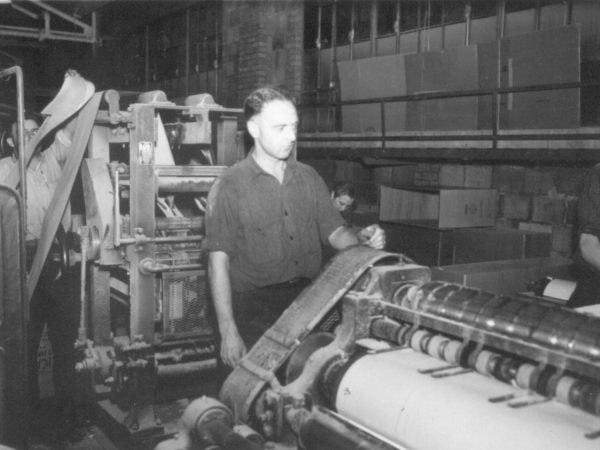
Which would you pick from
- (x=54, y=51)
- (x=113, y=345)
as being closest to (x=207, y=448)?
(x=113, y=345)

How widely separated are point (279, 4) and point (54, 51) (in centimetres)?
548

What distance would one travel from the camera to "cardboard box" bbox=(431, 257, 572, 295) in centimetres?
352

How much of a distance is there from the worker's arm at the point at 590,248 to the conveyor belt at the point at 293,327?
5.71 feet

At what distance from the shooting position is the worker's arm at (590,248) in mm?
3197

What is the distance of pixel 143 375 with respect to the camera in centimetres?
351

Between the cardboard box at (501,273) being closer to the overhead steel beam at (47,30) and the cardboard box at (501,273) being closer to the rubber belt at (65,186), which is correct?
the rubber belt at (65,186)

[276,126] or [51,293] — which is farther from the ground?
[276,126]

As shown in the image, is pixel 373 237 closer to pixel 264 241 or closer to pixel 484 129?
pixel 264 241

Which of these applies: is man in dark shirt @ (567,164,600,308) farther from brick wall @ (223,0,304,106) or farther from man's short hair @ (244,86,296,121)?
brick wall @ (223,0,304,106)

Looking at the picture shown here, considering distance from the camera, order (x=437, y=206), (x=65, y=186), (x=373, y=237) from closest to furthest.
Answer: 1. (x=373, y=237)
2. (x=65, y=186)
3. (x=437, y=206)

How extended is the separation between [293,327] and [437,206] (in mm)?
4896

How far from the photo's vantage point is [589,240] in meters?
3.24

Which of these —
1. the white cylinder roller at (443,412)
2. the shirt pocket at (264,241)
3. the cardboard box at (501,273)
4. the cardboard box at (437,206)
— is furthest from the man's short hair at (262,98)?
the cardboard box at (437,206)

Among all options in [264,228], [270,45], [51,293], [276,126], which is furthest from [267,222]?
[270,45]
